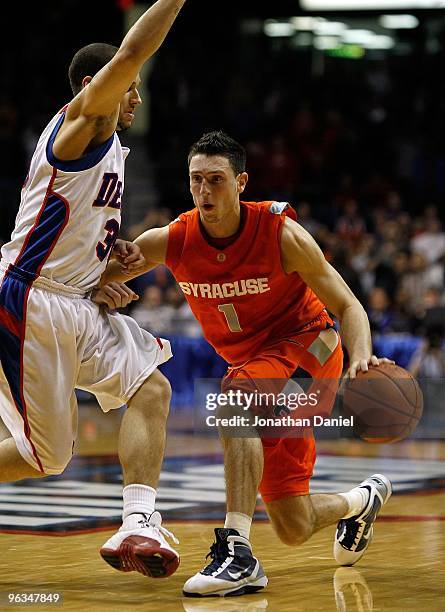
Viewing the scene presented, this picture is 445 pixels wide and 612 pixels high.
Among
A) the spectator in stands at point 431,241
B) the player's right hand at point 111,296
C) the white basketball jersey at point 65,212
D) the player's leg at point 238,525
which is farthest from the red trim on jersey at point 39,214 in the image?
the spectator in stands at point 431,241

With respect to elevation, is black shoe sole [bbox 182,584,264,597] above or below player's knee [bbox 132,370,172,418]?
below

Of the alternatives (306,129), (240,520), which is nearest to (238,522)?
(240,520)

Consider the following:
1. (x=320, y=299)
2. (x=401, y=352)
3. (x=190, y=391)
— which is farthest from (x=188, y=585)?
(x=190, y=391)

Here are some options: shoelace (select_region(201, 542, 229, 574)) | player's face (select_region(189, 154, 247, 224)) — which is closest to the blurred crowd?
player's face (select_region(189, 154, 247, 224))

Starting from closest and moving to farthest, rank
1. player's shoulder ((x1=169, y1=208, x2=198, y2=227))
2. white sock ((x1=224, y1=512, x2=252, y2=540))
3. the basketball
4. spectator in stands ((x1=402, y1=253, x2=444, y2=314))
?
the basketball
white sock ((x1=224, y1=512, x2=252, y2=540))
player's shoulder ((x1=169, y1=208, x2=198, y2=227))
spectator in stands ((x1=402, y1=253, x2=444, y2=314))

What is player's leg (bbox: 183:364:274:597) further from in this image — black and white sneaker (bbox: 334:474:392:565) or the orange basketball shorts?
black and white sneaker (bbox: 334:474:392:565)

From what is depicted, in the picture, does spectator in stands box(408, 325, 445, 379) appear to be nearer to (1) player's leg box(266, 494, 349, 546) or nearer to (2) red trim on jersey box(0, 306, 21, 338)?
(1) player's leg box(266, 494, 349, 546)

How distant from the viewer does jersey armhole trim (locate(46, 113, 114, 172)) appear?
490 centimetres

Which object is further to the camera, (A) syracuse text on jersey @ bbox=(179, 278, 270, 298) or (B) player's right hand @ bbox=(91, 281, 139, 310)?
(A) syracuse text on jersey @ bbox=(179, 278, 270, 298)

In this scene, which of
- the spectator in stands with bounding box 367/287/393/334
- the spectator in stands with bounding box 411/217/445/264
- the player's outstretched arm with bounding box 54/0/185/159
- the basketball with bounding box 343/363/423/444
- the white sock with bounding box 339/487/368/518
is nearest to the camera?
the player's outstretched arm with bounding box 54/0/185/159

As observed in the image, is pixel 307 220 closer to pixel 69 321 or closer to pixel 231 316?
pixel 231 316

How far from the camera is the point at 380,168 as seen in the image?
62.7 ft

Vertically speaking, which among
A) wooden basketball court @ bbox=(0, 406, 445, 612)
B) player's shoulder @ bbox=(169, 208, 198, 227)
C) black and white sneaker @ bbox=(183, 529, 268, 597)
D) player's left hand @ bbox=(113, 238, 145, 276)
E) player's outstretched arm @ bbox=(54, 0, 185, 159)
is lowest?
wooden basketball court @ bbox=(0, 406, 445, 612)

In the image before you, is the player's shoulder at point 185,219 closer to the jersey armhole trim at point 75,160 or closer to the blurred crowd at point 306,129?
the jersey armhole trim at point 75,160
